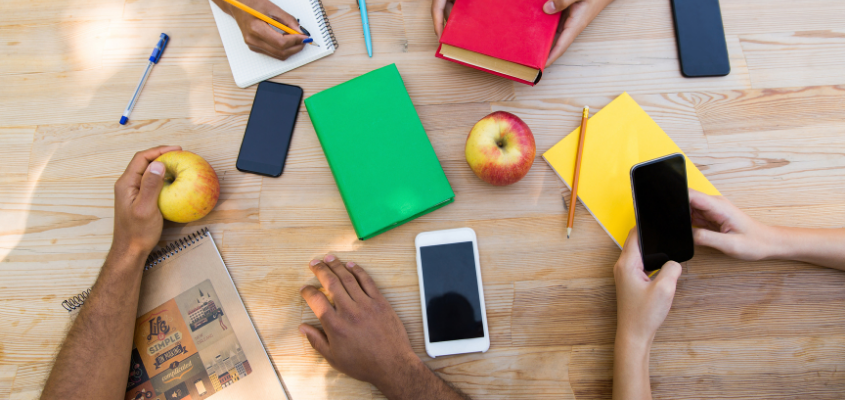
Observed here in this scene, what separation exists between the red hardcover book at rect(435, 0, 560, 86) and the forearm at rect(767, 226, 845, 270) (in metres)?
0.63

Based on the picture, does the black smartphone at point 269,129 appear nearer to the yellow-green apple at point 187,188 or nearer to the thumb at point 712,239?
the yellow-green apple at point 187,188

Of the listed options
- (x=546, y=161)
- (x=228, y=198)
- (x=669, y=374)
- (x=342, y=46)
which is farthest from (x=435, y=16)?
(x=669, y=374)

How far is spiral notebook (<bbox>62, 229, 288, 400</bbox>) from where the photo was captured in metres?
0.84

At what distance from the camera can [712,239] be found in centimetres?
80

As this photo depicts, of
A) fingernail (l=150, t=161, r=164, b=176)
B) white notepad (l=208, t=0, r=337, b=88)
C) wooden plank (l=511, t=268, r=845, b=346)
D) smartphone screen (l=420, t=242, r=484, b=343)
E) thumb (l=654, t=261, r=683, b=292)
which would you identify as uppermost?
white notepad (l=208, t=0, r=337, b=88)

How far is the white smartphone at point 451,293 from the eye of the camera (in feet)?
2.76

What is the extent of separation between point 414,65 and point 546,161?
406 millimetres

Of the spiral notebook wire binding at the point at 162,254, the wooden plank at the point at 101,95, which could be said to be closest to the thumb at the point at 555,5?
the wooden plank at the point at 101,95

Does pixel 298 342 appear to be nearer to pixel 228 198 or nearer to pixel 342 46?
pixel 228 198

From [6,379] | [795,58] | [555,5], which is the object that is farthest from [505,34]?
[6,379]

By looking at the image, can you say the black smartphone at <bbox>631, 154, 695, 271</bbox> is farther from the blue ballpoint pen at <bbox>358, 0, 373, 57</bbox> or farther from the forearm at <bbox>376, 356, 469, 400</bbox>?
the blue ballpoint pen at <bbox>358, 0, 373, 57</bbox>

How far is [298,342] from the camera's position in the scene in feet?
2.83

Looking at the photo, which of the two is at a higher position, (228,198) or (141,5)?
(141,5)

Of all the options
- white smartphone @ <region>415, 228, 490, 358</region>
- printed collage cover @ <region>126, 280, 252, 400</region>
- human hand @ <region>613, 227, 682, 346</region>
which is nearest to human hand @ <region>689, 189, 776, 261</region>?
human hand @ <region>613, 227, 682, 346</region>
